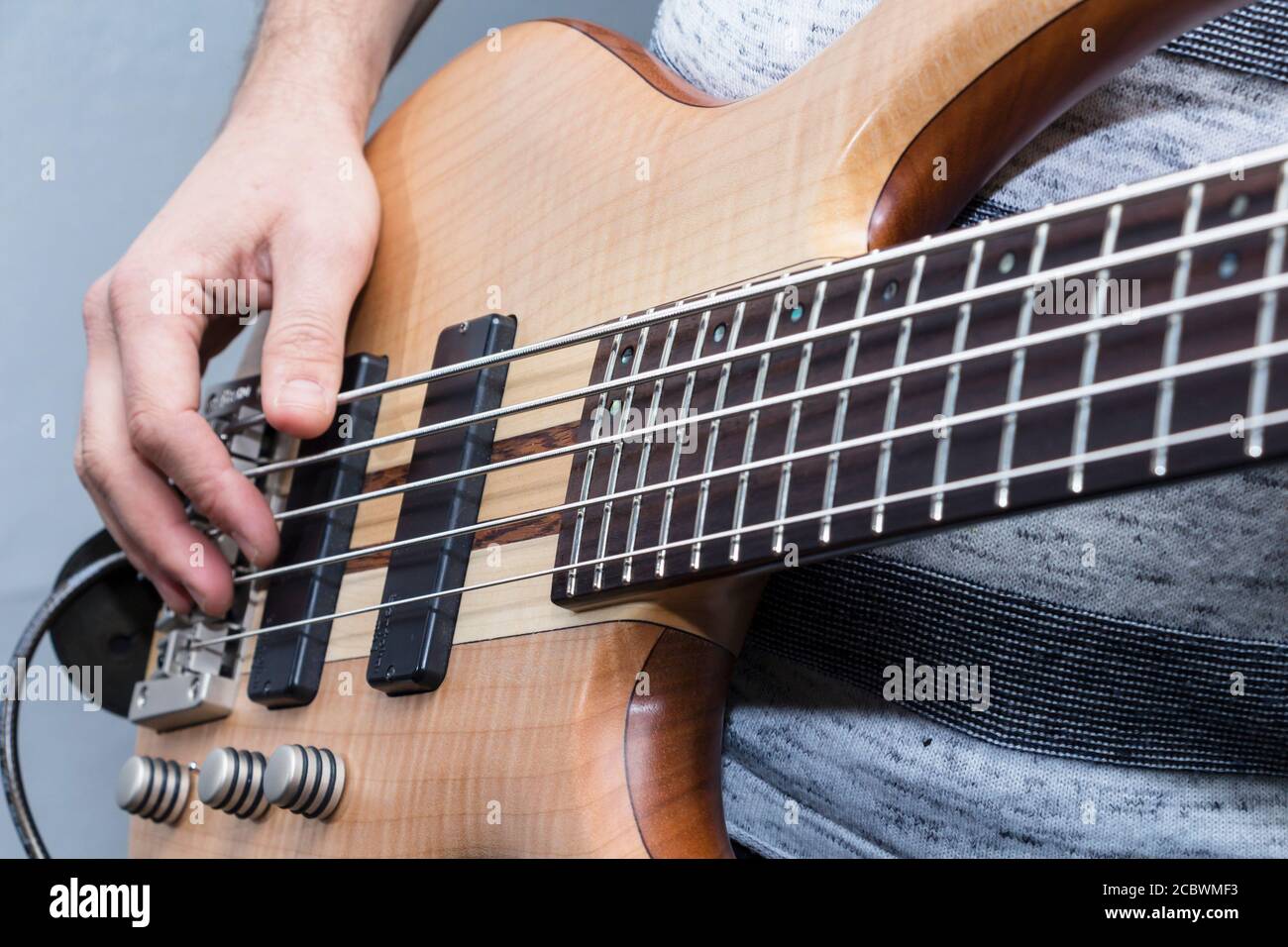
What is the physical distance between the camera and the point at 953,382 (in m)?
0.40

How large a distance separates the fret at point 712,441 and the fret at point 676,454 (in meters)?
0.01

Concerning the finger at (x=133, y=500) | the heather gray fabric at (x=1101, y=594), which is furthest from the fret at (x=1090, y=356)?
the finger at (x=133, y=500)

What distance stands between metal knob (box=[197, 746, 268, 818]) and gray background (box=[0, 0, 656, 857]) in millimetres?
761

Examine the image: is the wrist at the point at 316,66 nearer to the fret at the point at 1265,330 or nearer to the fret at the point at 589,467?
the fret at the point at 589,467

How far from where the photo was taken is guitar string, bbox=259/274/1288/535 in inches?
13.0

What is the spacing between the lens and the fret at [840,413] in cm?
42

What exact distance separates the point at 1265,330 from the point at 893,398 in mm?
127

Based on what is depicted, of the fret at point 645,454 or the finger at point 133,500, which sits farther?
the finger at point 133,500

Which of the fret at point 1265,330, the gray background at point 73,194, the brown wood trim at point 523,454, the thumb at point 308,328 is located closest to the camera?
the fret at point 1265,330

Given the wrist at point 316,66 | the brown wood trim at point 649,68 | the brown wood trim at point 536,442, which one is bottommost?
the brown wood trim at point 536,442

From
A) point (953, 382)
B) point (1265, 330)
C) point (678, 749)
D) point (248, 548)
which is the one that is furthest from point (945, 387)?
point (248, 548)

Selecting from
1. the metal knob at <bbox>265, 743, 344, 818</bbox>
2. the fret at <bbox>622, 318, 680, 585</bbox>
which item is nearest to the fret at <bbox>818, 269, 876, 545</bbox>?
the fret at <bbox>622, 318, 680, 585</bbox>

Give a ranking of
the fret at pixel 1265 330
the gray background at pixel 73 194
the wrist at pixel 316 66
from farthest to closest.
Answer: the gray background at pixel 73 194 → the wrist at pixel 316 66 → the fret at pixel 1265 330
